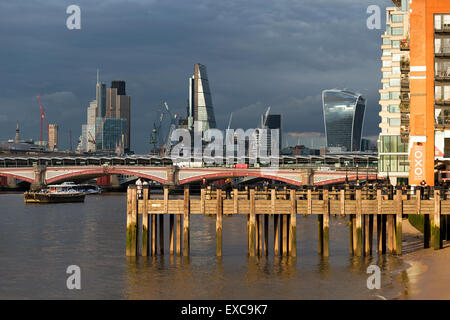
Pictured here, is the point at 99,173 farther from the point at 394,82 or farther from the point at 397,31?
the point at 397,31

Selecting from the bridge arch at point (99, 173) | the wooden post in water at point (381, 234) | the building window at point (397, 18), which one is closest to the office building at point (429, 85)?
the wooden post in water at point (381, 234)

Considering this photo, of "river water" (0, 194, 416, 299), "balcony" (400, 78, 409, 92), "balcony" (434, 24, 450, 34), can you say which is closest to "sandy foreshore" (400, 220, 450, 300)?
"river water" (0, 194, 416, 299)

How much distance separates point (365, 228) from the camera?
4909 centimetres

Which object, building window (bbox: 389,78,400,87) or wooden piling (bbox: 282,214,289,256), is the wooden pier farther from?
building window (bbox: 389,78,400,87)

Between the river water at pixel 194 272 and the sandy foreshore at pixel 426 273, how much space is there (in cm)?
52

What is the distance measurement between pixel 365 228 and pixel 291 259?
6391mm

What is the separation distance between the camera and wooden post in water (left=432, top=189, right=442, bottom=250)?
45094 mm

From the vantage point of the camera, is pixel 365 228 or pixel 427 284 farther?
pixel 365 228

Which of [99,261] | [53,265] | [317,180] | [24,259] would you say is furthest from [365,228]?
[317,180]

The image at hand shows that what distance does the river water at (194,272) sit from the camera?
3716 centimetres

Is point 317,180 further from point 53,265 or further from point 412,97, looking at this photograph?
point 53,265

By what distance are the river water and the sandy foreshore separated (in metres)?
0.52

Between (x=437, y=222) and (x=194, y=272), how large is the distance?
16.5 meters
